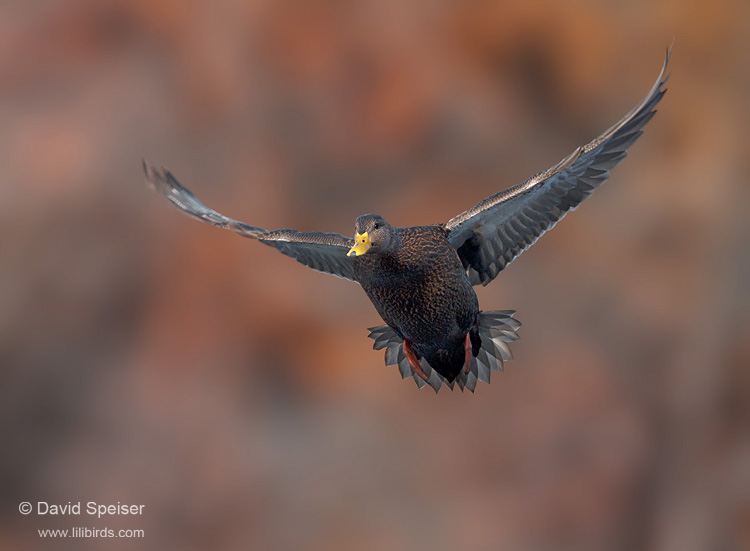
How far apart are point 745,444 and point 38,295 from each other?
5570 millimetres

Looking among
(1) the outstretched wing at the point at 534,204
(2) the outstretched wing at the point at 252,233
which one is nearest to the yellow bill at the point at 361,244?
(1) the outstretched wing at the point at 534,204

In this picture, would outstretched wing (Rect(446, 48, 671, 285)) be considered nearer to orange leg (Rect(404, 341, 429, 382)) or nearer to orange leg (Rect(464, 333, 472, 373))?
orange leg (Rect(464, 333, 472, 373))

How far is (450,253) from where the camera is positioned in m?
2.98

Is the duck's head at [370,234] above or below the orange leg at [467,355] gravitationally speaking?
above

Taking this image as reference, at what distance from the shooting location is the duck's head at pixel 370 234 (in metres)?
2.65

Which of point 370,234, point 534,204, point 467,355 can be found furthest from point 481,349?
point 370,234

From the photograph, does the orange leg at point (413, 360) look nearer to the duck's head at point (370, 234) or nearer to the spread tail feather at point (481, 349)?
the spread tail feather at point (481, 349)

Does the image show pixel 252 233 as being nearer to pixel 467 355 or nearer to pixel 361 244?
pixel 361 244

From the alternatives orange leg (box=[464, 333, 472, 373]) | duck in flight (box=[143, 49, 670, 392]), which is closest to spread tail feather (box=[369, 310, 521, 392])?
duck in flight (box=[143, 49, 670, 392])

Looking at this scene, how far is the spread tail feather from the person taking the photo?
3.32 metres

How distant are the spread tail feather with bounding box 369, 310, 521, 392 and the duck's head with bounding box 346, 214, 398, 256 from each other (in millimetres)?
659

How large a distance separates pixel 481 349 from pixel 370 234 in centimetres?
95

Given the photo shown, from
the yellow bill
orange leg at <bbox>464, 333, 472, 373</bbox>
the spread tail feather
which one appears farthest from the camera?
the spread tail feather

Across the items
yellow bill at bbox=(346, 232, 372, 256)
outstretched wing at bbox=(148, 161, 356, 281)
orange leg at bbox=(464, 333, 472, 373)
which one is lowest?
orange leg at bbox=(464, 333, 472, 373)
